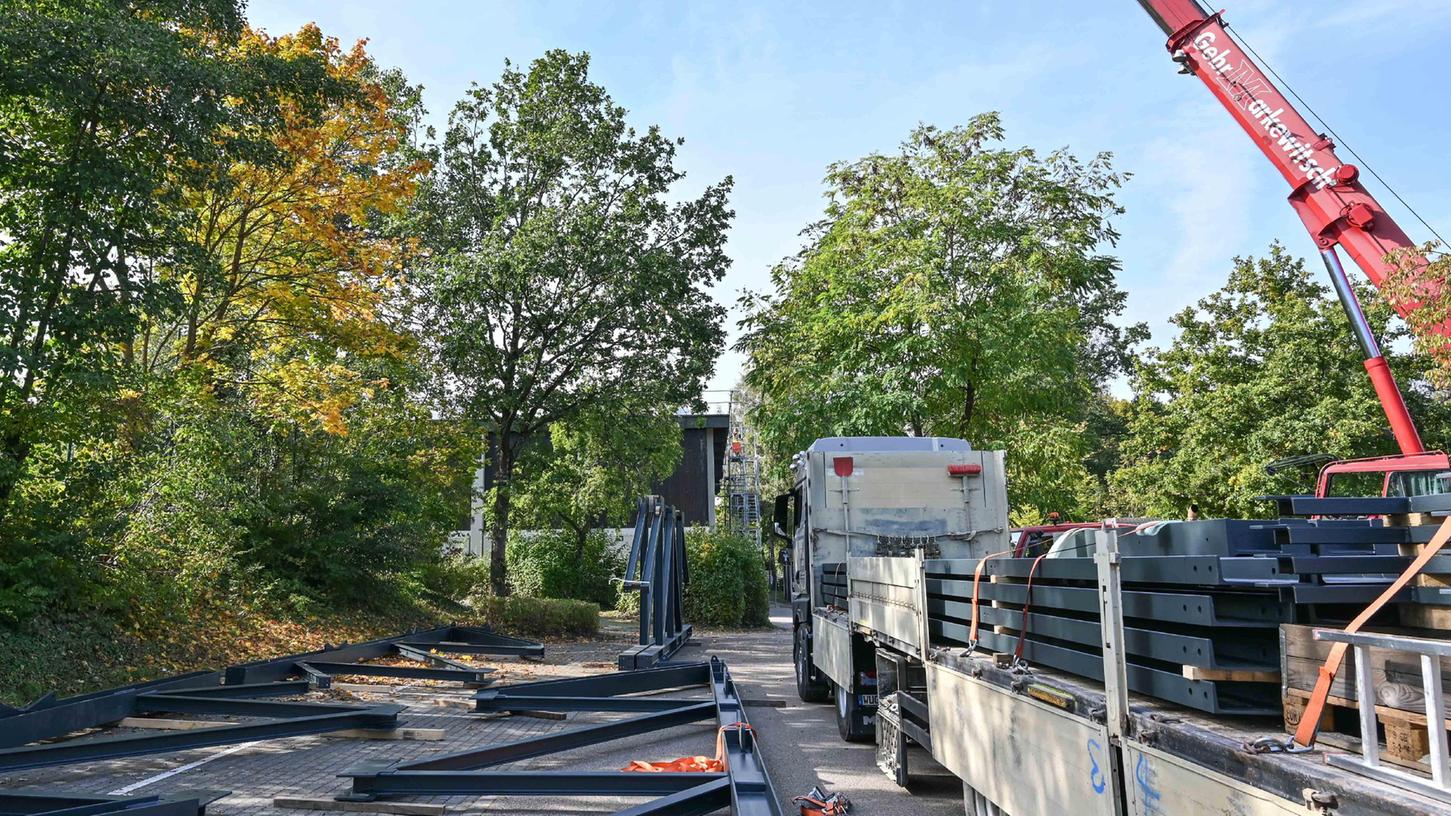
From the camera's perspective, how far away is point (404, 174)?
16.6 metres

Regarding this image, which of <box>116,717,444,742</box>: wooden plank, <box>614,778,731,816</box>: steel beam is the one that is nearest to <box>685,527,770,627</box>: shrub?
<box>116,717,444,742</box>: wooden plank

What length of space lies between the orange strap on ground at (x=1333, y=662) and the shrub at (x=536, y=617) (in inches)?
744

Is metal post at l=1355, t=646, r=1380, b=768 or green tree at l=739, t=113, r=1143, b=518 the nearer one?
metal post at l=1355, t=646, r=1380, b=768

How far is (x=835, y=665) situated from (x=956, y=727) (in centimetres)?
388

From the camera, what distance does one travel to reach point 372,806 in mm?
6008

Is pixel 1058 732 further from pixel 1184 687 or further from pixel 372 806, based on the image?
pixel 372 806

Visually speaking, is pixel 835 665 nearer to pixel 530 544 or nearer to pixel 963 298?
pixel 963 298

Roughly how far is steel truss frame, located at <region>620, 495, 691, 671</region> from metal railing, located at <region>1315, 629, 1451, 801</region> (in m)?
9.82

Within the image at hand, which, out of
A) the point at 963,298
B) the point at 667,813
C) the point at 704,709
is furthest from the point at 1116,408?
the point at 667,813

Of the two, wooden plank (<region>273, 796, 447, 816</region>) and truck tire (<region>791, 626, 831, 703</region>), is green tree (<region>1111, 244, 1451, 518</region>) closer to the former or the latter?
truck tire (<region>791, 626, 831, 703</region>)

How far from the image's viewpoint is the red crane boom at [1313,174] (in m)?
12.7

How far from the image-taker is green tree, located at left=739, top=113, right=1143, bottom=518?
17859 mm

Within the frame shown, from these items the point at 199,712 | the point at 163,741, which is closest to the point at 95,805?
the point at 163,741

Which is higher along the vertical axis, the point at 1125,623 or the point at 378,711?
the point at 1125,623
